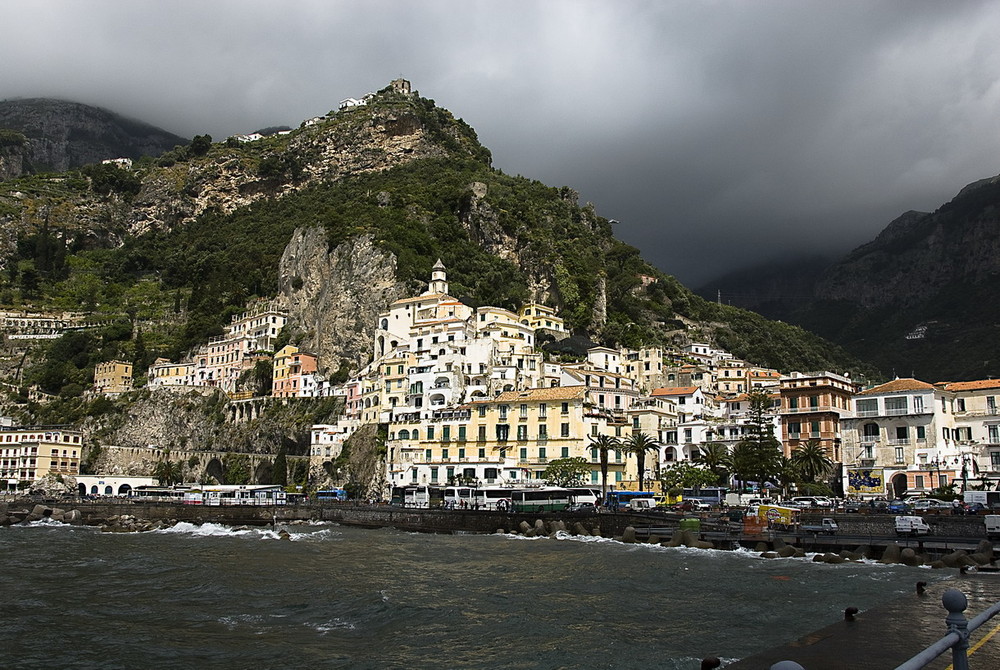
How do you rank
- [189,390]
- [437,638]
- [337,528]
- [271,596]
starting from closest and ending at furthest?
[437,638]
[271,596]
[337,528]
[189,390]

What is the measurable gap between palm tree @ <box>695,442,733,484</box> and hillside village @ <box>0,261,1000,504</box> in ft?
11.0

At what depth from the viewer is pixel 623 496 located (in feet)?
239

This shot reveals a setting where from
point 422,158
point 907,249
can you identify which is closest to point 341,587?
point 422,158

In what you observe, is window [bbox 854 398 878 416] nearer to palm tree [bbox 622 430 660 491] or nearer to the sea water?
palm tree [bbox 622 430 660 491]

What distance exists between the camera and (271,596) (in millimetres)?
31703

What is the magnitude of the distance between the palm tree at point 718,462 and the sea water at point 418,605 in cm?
2547

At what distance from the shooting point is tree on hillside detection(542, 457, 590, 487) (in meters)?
70.8

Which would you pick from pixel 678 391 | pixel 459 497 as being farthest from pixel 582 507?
pixel 678 391

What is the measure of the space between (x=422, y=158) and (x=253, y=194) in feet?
136

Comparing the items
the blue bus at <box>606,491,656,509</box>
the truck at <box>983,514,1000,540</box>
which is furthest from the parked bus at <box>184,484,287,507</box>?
the truck at <box>983,514,1000,540</box>

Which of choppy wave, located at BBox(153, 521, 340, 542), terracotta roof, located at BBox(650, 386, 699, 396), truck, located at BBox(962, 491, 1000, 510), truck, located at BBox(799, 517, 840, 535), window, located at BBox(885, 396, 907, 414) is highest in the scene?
terracotta roof, located at BBox(650, 386, 699, 396)

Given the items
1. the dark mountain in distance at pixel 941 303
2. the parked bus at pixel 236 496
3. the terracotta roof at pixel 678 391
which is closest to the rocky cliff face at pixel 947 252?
the dark mountain in distance at pixel 941 303

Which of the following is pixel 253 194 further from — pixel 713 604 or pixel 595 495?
pixel 713 604

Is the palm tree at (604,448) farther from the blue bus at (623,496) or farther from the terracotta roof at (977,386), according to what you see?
the terracotta roof at (977,386)
